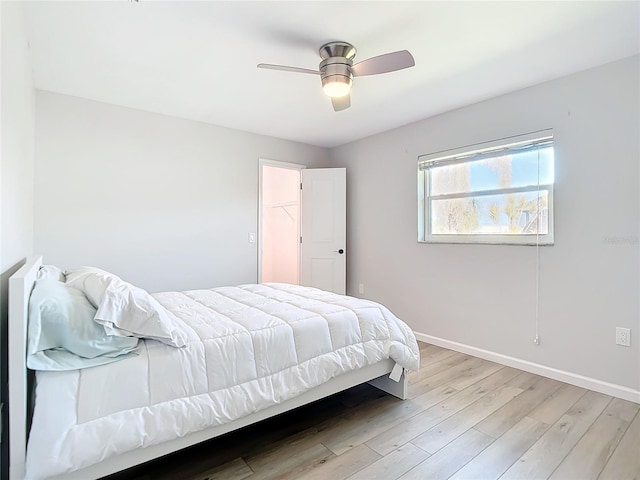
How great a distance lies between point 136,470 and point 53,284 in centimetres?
98

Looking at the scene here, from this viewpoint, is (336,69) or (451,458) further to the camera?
(336,69)

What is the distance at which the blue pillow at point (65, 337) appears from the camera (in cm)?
128

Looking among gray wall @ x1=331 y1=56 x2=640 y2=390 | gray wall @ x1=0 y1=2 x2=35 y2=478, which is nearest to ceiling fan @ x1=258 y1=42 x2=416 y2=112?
gray wall @ x1=0 y1=2 x2=35 y2=478

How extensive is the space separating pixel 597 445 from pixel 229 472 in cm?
197

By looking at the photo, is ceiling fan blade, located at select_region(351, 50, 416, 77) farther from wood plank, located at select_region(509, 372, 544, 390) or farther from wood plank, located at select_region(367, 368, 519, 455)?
wood plank, located at select_region(509, 372, 544, 390)

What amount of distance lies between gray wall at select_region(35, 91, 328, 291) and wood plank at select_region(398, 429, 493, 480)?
291 centimetres

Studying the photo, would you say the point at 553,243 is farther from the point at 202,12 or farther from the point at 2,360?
the point at 2,360

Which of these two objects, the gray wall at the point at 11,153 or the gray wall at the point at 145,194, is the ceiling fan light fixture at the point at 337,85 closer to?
the gray wall at the point at 11,153

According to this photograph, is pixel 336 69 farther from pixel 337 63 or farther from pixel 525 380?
pixel 525 380

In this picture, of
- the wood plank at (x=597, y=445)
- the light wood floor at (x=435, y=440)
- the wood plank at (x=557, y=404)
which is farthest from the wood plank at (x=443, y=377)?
the wood plank at (x=597, y=445)

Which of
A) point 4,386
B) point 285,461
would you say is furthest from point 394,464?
point 4,386

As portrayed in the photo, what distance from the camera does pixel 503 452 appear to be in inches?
70.6

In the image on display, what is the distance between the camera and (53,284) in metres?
1.58

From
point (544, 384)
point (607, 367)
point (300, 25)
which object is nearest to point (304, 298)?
point (300, 25)
